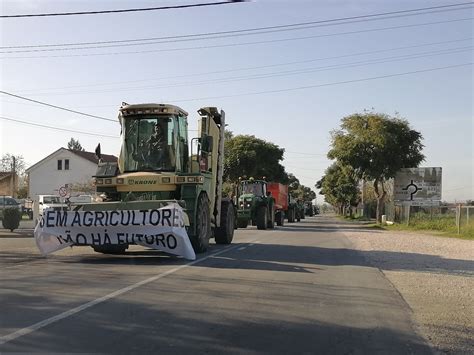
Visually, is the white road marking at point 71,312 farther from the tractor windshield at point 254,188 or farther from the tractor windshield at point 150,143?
the tractor windshield at point 254,188

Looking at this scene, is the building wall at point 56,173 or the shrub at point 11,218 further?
the building wall at point 56,173

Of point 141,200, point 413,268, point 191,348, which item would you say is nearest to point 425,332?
point 191,348

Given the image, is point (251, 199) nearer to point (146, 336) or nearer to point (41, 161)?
point (146, 336)

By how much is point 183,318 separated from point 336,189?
7738 cm

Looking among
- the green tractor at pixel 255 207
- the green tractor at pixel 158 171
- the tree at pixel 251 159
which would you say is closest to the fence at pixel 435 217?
the green tractor at pixel 255 207

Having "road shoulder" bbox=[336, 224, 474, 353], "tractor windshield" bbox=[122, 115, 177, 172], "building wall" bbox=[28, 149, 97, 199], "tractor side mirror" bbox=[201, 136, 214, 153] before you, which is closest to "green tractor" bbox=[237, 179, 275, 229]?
"road shoulder" bbox=[336, 224, 474, 353]

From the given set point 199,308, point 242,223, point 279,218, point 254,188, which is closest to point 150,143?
point 199,308

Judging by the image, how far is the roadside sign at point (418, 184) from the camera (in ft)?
142

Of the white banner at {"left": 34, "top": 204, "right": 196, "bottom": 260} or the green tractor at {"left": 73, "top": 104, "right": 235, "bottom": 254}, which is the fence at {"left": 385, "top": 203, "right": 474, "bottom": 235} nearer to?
the green tractor at {"left": 73, "top": 104, "right": 235, "bottom": 254}

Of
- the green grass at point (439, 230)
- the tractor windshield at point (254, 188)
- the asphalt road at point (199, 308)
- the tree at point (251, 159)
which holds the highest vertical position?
the tree at point (251, 159)

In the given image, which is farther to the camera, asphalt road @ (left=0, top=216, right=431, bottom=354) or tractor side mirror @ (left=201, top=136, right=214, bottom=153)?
tractor side mirror @ (left=201, top=136, right=214, bottom=153)

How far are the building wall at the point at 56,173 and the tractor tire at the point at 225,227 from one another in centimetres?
5338

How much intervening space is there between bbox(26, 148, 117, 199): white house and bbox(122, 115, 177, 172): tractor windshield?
5579cm

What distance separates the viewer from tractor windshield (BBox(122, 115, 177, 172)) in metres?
15.9
